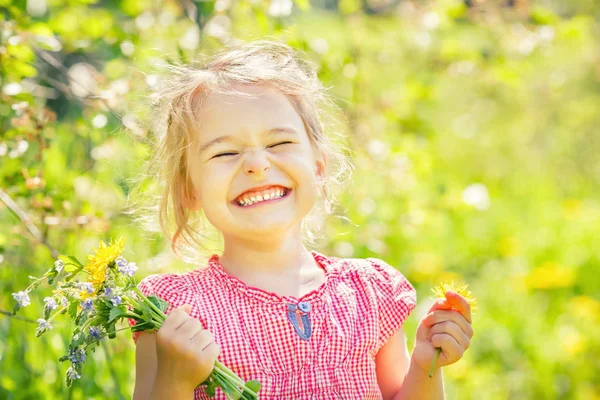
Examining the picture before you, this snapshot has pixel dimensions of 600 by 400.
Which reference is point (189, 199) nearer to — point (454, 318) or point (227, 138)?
point (227, 138)

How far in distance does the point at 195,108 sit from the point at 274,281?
0.42 meters

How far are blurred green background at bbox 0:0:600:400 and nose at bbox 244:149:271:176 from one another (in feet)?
1.99

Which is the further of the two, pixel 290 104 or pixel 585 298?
pixel 585 298

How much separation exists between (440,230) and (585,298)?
95 cm

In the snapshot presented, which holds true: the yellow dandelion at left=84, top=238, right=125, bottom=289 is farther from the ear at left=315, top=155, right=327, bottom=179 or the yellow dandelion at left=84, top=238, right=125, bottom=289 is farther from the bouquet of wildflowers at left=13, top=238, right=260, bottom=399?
the ear at left=315, top=155, right=327, bottom=179

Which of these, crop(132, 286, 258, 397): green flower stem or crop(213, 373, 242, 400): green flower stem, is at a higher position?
crop(132, 286, 258, 397): green flower stem

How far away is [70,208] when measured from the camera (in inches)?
92.0

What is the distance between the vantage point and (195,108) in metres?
1.78

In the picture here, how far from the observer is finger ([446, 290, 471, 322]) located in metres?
1.61

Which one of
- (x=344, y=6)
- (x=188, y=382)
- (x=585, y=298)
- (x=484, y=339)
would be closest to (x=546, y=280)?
(x=585, y=298)

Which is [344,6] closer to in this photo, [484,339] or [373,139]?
[373,139]

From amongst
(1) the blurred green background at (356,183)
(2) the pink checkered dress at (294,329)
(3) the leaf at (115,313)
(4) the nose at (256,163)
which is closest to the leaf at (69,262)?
(3) the leaf at (115,313)

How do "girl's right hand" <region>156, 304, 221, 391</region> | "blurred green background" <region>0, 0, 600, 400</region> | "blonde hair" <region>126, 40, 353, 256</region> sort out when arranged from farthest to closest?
"blurred green background" <region>0, 0, 600, 400</region>
"blonde hair" <region>126, 40, 353, 256</region>
"girl's right hand" <region>156, 304, 221, 391</region>

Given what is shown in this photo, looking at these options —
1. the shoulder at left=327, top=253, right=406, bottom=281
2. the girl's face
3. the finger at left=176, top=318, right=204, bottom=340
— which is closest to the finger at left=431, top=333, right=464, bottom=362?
the shoulder at left=327, top=253, right=406, bottom=281
